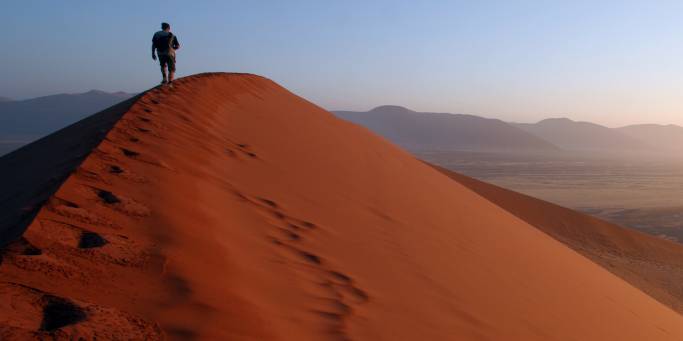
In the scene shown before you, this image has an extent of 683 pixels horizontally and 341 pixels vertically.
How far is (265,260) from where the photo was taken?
111 inches

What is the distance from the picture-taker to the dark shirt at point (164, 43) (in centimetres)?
827

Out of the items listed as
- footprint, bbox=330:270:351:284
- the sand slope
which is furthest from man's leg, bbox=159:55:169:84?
the sand slope

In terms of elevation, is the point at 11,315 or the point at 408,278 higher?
the point at 11,315

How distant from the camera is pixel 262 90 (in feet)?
37.1

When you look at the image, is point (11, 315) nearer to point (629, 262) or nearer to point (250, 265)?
point (250, 265)

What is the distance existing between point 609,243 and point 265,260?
12159mm

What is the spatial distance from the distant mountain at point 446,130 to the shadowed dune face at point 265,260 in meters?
107

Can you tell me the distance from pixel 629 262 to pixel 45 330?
12224 mm

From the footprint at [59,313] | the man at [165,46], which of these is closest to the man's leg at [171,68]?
the man at [165,46]

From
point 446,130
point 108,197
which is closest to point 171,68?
point 108,197

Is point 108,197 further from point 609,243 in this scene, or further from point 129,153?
point 609,243

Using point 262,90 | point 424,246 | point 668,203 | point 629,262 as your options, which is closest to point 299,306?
point 424,246

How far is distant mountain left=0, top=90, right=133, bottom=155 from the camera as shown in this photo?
78.2 metres

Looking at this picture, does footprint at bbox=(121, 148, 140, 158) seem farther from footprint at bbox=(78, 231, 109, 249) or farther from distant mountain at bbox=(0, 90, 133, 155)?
distant mountain at bbox=(0, 90, 133, 155)
